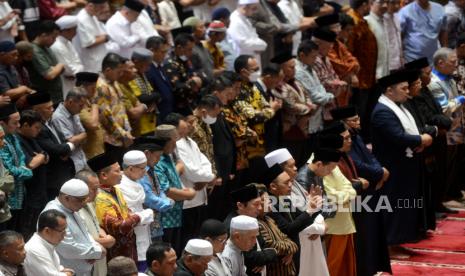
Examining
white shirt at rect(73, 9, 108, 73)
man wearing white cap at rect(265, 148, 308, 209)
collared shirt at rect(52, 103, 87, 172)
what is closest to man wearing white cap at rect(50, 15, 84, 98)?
white shirt at rect(73, 9, 108, 73)

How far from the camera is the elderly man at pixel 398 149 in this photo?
470 inches

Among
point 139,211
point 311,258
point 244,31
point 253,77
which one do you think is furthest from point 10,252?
point 244,31

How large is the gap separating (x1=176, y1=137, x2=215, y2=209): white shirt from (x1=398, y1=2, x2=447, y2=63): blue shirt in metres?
5.65

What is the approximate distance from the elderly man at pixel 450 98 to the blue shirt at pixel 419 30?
6.93 feet

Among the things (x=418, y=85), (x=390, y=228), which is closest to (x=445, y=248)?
(x=390, y=228)

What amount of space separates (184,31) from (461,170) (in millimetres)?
3631

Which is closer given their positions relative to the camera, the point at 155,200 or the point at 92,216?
the point at 92,216

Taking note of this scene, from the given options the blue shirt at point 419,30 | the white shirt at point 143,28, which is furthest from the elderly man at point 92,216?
the blue shirt at point 419,30

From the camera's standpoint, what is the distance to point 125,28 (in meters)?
12.9

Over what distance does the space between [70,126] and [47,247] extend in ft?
8.52

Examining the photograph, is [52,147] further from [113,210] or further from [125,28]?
[125,28]

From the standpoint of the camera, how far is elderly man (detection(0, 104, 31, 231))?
9.81 m

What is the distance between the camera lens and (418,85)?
1252 cm

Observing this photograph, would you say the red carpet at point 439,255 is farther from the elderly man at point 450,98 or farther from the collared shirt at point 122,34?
the collared shirt at point 122,34
